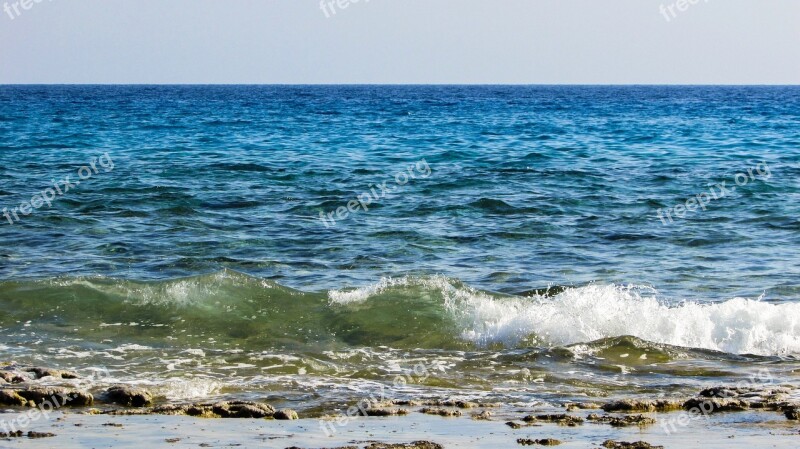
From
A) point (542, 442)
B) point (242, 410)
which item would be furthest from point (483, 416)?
point (242, 410)

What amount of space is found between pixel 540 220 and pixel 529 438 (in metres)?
12.0

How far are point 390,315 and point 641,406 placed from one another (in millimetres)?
5036

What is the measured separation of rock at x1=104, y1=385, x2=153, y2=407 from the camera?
881 centimetres

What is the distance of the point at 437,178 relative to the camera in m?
25.1

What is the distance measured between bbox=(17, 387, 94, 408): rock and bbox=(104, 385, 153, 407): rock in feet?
0.63

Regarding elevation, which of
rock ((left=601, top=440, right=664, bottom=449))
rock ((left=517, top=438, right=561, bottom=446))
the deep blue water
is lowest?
rock ((left=517, top=438, right=561, bottom=446))

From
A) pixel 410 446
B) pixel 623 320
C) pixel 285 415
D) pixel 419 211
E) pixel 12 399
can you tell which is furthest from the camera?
pixel 419 211

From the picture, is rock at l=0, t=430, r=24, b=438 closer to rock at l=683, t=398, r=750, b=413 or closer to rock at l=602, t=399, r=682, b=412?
rock at l=602, t=399, r=682, b=412

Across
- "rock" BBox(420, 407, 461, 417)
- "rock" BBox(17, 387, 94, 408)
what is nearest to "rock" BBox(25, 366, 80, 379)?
A: "rock" BBox(17, 387, 94, 408)

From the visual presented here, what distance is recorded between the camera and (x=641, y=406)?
8719 millimetres

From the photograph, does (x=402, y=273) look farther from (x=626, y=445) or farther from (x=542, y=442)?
(x=626, y=445)

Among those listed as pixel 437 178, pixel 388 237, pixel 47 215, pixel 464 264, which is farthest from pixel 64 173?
pixel 464 264

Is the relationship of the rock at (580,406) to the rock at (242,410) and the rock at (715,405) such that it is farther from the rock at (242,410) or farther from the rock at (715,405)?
the rock at (242,410)

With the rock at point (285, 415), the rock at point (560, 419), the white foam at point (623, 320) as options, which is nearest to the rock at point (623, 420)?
the rock at point (560, 419)
